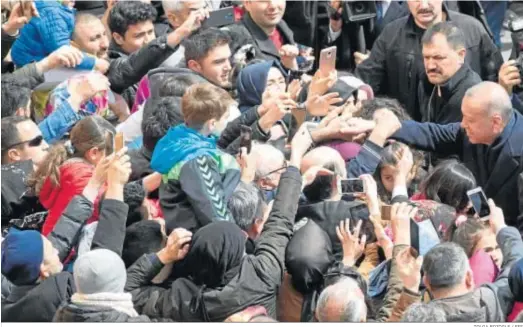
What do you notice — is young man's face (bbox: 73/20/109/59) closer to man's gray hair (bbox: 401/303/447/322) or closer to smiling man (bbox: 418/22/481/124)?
smiling man (bbox: 418/22/481/124)

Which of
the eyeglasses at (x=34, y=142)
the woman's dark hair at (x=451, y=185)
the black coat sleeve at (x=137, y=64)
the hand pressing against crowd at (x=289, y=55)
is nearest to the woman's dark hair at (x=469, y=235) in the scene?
the woman's dark hair at (x=451, y=185)

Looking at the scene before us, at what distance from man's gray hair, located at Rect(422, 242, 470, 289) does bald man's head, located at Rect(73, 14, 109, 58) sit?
12.1ft

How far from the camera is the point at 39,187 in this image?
7.56 meters

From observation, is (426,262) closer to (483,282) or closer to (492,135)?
(483,282)

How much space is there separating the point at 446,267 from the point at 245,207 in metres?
1.18

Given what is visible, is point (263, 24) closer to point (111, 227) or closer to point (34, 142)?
point (34, 142)

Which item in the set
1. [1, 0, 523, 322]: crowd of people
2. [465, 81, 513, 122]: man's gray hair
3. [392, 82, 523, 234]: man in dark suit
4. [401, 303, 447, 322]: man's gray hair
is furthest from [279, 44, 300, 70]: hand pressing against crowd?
[401, 303, 447, 322]: man's gray hair

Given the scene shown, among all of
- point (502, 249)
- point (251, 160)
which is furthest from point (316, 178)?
point (502, 249)

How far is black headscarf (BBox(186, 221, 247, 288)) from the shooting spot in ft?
21.7

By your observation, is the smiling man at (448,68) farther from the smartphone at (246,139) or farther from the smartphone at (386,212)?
the smartphone at (386,212)

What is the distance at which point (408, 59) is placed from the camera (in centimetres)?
952

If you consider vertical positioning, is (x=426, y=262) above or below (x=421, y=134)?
above

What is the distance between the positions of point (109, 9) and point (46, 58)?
1316mm

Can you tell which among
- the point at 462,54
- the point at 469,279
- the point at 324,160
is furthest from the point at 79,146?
the point at 462,54
